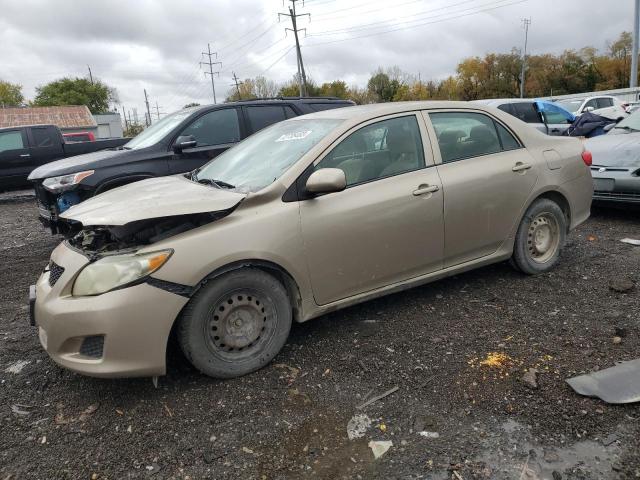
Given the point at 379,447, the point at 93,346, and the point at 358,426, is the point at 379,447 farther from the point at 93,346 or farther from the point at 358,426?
the point at 93,346

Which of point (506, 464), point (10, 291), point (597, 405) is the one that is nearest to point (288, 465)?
point (506, 464)

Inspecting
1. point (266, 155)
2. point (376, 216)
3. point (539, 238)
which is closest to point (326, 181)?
point (376, 216)

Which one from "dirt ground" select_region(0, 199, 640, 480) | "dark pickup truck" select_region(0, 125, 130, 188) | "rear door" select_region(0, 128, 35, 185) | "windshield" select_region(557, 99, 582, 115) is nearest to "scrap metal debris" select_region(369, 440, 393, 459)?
"dirt ground" select_region(0, 199, 640, 480)

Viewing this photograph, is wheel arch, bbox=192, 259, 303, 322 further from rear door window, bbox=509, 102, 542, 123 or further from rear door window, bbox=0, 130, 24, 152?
rear door window, bbox=509, 102, 542, 123

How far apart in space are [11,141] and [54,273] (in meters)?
10.9

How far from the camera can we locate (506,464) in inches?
87.9

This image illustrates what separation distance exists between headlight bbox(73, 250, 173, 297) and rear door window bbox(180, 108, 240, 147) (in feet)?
12.8

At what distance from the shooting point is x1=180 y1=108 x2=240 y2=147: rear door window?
21.0 ft

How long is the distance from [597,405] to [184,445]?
2.20 meters

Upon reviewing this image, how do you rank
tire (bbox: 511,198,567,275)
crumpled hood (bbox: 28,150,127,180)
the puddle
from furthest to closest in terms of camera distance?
crumpled hood (bbox: 28,150,127,180) < tire (bbox: 511,198,567,275) < the puddle

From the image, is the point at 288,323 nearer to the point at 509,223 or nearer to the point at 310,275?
the point at 310,275

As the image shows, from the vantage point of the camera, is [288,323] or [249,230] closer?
[249,230]

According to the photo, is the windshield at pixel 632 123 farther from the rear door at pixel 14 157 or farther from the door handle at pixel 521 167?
the rear door at pixel 14 157

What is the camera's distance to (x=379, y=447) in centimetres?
240
